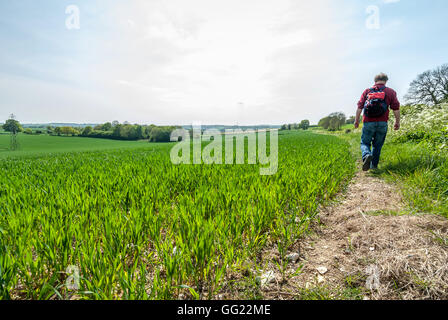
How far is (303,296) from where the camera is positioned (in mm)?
1435

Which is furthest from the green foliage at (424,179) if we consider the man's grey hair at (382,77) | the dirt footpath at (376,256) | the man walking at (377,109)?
the man's grey hair at (382,77)

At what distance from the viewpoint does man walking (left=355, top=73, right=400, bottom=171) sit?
436 cm

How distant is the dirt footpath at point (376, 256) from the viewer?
4.69ft

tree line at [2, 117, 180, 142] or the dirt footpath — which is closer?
the dirt footpath

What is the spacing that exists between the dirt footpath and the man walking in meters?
2.51

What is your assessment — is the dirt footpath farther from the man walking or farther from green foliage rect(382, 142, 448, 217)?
the man walking

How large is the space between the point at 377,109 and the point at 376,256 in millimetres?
3947

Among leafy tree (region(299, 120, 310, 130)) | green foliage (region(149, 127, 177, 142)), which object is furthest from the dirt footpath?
leafy tree (region(299, 120, 310, 130))

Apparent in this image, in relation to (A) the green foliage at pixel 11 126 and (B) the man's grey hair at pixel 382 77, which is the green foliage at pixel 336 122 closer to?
(B) the man's grey hair at pixel 382 77

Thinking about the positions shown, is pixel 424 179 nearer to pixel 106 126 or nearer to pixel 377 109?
pixel 377 109

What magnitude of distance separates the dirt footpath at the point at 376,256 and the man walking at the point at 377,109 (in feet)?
8.24

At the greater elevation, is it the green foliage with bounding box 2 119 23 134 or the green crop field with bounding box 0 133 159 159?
the green foliage with bounding box 2 119 23 134
